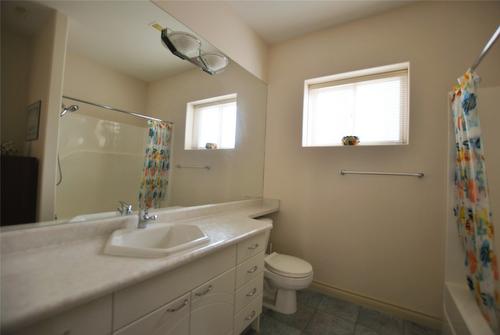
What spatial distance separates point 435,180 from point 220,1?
227cm

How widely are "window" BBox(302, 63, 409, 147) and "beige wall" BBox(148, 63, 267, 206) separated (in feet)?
1.81

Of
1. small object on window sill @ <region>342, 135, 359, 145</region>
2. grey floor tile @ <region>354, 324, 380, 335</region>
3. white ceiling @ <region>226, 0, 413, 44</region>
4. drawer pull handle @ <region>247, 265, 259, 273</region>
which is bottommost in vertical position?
grey floor tile @ <region>354, 324, 380, 335</region>

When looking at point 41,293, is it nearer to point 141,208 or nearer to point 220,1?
point 141,208

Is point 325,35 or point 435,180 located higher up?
point 325,35

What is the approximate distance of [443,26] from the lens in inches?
67.2

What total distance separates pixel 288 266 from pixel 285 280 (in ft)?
0.41

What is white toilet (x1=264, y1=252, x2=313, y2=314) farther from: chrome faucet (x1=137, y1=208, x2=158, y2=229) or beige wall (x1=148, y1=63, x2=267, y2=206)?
chrome faucet (x1=137, y1=208, x2=158, y2=229)

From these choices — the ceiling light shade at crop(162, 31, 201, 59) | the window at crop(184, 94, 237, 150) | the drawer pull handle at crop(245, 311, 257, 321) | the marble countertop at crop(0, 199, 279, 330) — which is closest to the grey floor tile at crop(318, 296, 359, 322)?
the drawer pull handle at crop(245, 311, 257, 321)

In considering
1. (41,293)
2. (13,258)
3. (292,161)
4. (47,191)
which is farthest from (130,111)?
(292,161)

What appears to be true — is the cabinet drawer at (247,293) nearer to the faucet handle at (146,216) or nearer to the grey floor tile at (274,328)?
the grey floor tile at (274,328)

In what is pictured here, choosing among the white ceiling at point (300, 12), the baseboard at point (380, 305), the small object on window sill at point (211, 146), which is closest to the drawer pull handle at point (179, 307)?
the small object on window sill at point (211, 146)

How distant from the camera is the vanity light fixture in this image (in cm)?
152

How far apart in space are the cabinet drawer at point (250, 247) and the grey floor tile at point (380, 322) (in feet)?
3.35

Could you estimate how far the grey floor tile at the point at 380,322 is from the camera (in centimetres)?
161
